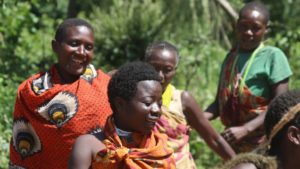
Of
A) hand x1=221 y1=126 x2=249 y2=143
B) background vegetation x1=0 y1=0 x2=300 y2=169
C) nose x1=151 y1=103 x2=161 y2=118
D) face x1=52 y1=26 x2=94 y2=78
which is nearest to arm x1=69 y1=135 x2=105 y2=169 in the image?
nose x1=151 y1=103 x2=161 y2=118

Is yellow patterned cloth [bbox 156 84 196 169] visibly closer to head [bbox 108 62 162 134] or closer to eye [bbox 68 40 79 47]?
eye [bbox 68 40 79 47]

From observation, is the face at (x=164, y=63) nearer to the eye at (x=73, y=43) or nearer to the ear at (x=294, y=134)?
the eye at (x=73, y=43)

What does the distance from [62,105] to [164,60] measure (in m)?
0.78

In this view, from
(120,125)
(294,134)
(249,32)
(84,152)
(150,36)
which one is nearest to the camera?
(294,134)

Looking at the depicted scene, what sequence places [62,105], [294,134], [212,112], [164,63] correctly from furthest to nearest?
[212,112] → [164,63] → [62,105] → [294,134]

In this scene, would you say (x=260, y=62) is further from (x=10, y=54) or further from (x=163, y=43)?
(x=10, y=54)

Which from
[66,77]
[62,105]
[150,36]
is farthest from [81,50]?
[150,36]

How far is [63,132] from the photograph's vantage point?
16.0 feet

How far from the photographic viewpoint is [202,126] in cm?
564

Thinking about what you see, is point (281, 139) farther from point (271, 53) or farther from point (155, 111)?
point (271, 53)

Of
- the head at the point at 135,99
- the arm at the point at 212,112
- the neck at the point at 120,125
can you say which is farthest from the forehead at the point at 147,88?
the arm at the point at 212,112

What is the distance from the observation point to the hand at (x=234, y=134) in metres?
5.93

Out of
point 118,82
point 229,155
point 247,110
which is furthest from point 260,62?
point 118,82

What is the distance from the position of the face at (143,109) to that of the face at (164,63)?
3.61 feet
